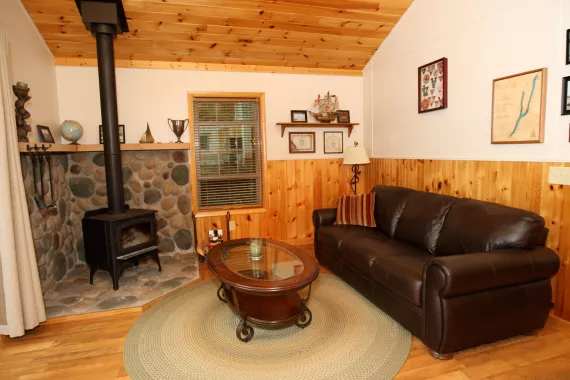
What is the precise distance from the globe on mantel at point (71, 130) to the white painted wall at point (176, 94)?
0.26 m

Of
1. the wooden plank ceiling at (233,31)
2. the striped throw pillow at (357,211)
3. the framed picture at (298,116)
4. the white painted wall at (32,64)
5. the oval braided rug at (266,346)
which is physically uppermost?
the wooden plank ceiling at (233,31)

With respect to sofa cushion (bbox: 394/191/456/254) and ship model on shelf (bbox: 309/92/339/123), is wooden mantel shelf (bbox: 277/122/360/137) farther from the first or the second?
sofa cushion (bbox: 394/191/456/254)

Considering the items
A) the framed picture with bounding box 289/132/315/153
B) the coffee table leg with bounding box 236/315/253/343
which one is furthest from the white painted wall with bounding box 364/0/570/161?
the coffee table leg with bounding box 236/315/253/343

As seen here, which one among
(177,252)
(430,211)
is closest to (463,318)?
(430,211)

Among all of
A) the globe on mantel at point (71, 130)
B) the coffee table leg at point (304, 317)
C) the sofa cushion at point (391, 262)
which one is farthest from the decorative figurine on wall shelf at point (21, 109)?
the sofa cushion at point (391, 262)

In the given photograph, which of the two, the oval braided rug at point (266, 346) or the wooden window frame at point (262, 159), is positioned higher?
the wooden window frame at point (262, 159)

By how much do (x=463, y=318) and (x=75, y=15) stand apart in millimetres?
4151

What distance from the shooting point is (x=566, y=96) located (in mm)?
2275

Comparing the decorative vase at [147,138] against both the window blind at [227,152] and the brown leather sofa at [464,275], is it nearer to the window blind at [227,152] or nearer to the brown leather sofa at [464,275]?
the window blind at [227,152]

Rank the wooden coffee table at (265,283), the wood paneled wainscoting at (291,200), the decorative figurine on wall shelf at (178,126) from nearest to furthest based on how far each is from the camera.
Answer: the wooden coffee table at (265,283) → the decorative figurine on wall shelf at (178,126) → the wood paneled wainscoting at (291,200)

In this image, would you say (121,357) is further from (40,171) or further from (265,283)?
(40,171)

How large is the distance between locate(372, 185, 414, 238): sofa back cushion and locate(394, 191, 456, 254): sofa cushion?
75 millimetres

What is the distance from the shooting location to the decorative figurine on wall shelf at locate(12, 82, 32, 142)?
2646mm

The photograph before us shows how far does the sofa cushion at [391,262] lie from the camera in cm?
220
